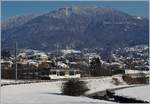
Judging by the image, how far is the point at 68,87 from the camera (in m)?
29.0

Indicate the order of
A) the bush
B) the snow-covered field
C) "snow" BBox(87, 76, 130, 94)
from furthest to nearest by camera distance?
"snow" BBox(87, 76, 130, 94), the bush, the snow-covered field

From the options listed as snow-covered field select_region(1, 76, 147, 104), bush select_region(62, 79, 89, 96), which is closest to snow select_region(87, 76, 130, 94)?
snow-covered field select_region(1, 76, 147, 104)

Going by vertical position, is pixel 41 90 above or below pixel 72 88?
below

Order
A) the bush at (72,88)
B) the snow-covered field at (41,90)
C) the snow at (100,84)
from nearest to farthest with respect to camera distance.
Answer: the snow-covered field at (41,90) < the bush at (72,88) < the snow at (100,84)

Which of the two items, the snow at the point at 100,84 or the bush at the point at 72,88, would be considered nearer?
the bush at the point at 72,88

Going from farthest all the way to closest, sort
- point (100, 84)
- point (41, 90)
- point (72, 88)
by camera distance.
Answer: point (100, 84)
point (41, 90)
point (72, 88)

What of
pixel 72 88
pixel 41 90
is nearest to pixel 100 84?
pixel 41 90

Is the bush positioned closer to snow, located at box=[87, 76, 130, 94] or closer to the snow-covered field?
the snow-covered field

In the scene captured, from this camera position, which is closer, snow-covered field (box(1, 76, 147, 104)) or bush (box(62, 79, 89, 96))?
snow-covered field (box(1, 76, 147, 104))

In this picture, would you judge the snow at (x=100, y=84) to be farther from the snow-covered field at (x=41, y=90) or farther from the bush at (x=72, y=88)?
the bush at (x=72, y=88)

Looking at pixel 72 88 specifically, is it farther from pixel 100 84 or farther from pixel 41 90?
pixel 100 84

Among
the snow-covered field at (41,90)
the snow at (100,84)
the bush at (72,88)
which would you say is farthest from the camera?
the snow at (100,84)

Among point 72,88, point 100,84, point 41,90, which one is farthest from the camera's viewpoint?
point 100,84

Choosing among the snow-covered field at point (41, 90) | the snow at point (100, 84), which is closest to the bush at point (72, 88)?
the snow-covered field at point (41, 90)
